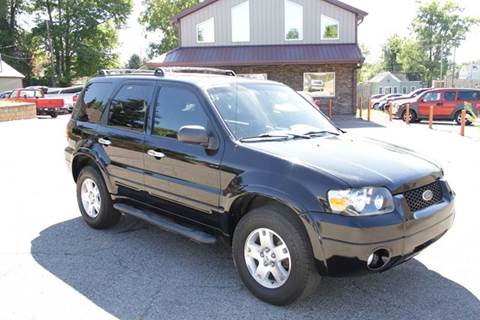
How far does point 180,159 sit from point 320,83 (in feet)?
70.4

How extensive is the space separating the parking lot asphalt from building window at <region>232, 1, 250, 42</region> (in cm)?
1995

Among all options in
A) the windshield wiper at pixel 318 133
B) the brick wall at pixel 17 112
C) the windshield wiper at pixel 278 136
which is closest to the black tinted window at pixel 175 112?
the windshield wiper at pixel 278 136

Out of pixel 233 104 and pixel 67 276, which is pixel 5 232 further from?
pixel 233 104

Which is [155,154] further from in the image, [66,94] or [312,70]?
[66,94]

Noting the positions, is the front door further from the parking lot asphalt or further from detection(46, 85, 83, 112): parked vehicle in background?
detection(46, 85, 83, 112): parked vehicle in background

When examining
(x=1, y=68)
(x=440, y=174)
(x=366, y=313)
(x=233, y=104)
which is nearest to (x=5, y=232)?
(x=233, y=104)

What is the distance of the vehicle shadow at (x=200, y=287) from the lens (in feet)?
11.7

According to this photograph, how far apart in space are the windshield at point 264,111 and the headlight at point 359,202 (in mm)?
1109

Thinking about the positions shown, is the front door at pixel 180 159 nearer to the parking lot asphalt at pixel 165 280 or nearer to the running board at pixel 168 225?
the running board at pixel 168 225

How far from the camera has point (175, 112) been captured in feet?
14.8

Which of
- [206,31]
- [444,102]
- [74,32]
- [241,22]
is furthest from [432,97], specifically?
[74,32]

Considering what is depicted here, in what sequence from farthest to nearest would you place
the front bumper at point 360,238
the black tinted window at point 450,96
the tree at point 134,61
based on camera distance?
the tree at point 134,61 → the black tinted window at point 450,96 → the front bumper at point 360,238

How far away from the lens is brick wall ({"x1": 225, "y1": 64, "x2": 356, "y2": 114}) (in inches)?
964

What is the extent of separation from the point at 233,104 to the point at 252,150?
29.6 inches
